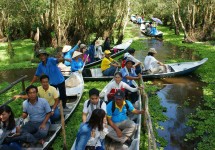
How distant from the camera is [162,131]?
704cm

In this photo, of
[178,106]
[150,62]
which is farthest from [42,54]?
[150,62]

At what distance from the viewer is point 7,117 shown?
5.11 m

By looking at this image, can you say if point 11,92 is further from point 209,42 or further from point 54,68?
point 209,42

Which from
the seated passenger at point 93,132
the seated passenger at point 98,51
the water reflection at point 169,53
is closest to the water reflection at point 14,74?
the seated passenger at point 98,51

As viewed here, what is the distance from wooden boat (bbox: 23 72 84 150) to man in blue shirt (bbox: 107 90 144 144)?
147 centimetres

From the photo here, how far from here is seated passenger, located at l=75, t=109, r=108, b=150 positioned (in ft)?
14.9

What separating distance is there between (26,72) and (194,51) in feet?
35.7

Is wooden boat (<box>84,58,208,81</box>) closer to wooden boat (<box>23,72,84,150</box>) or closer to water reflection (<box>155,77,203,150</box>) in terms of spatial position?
water reflection (<box>155,77,203,150</box>)

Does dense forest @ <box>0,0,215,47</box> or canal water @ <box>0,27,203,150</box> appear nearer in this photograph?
canal water @ <box>0,27,203,150</box>

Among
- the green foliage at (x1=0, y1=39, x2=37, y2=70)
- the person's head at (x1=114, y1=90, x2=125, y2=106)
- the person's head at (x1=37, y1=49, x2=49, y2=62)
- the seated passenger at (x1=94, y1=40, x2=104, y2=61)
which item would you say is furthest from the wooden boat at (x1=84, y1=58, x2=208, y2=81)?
the person's head at (x1=114, y1=90, x2=125, y2=106)

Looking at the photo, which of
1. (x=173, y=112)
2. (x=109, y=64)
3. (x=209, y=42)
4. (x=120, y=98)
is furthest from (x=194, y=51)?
(x=120, y=98)

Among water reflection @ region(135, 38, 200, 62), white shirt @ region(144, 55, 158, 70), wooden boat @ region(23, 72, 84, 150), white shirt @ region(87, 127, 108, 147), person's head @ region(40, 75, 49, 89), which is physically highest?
person's head @ region(40, 75, 49, 89)

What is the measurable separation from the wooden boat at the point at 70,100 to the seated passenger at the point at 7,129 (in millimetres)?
521

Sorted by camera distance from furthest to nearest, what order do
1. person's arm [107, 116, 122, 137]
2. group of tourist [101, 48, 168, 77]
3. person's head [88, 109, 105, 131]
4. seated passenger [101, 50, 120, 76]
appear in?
seated passenger [101, 50, 120, 76], group of tourist [101, 48, 168, 77], person's arm [107, 116, 122, 137], person's head [88, 109, 105, 131]
